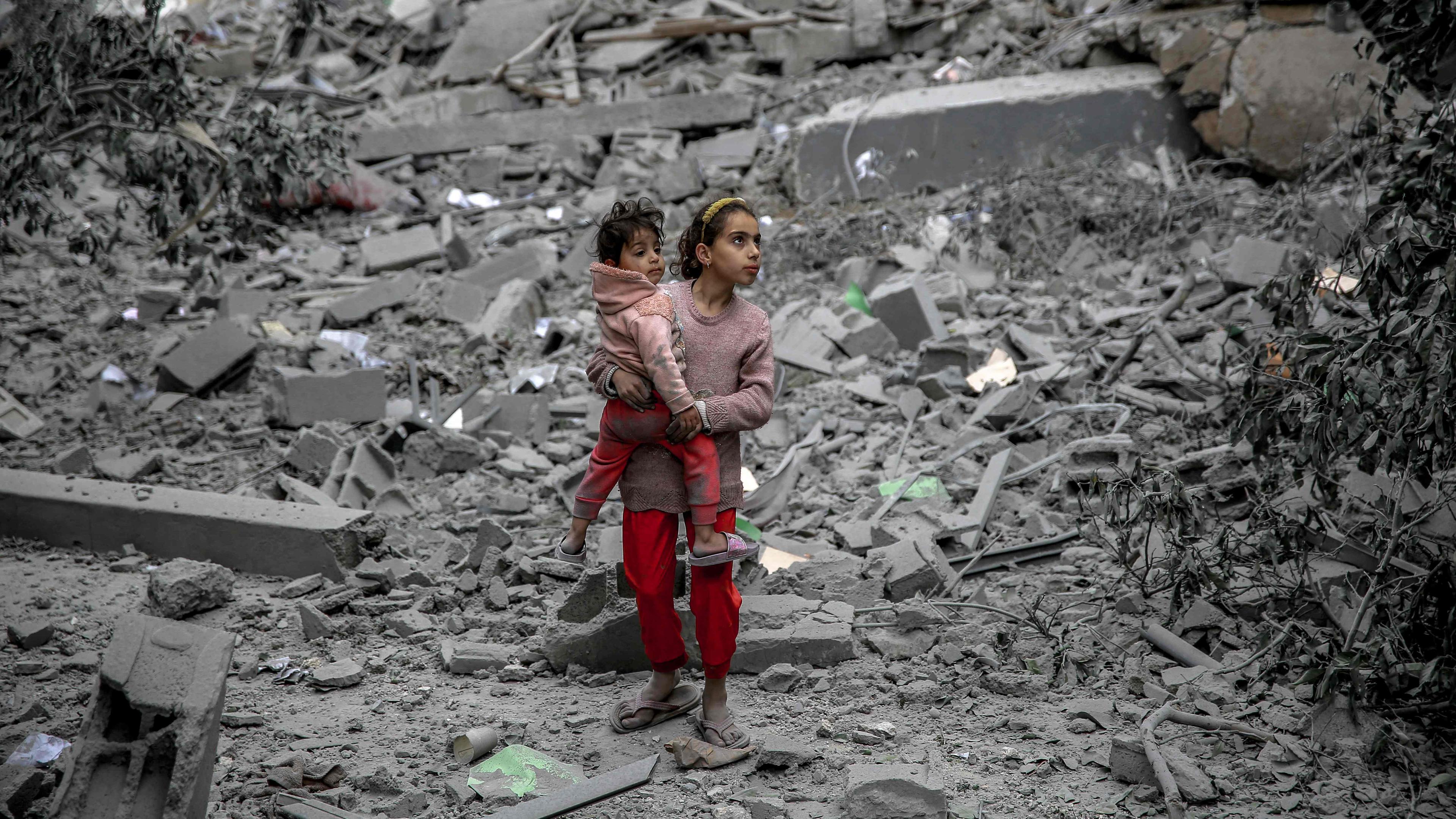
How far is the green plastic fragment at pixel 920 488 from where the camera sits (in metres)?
5.44

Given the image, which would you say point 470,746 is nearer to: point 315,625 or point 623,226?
point 315,625

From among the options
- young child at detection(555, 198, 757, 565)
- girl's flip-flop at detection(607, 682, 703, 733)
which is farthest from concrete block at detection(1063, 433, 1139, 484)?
young child at detection(555, 198, 757, 565)

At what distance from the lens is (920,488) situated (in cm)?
549

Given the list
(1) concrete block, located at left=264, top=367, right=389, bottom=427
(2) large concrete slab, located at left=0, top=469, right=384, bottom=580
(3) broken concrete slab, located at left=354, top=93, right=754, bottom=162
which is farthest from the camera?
(3) broken concrete slab, located at left=354, top=93, right=754, bottom=162

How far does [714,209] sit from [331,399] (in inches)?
175

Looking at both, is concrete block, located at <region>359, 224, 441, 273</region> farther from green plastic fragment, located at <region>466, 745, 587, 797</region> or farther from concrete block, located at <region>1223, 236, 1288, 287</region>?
green plastic fragment, located at <region>466, 745, 587, 797</region>

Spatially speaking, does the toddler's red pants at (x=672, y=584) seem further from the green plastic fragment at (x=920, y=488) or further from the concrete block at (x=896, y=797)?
the green plastic fragment at (x=920, y=488)

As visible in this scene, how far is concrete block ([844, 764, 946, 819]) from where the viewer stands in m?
2.94

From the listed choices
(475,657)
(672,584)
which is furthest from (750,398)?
(475,657)

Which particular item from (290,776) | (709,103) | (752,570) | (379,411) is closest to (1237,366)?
(752,570)

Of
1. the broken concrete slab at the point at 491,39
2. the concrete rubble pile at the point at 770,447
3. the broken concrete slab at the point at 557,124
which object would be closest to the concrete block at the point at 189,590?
the concrete rubble pile at the point at 770,447

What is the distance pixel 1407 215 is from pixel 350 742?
13.6 feet

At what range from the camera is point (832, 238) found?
858cm

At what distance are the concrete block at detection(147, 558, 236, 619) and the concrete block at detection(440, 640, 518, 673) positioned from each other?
114 centimetres
